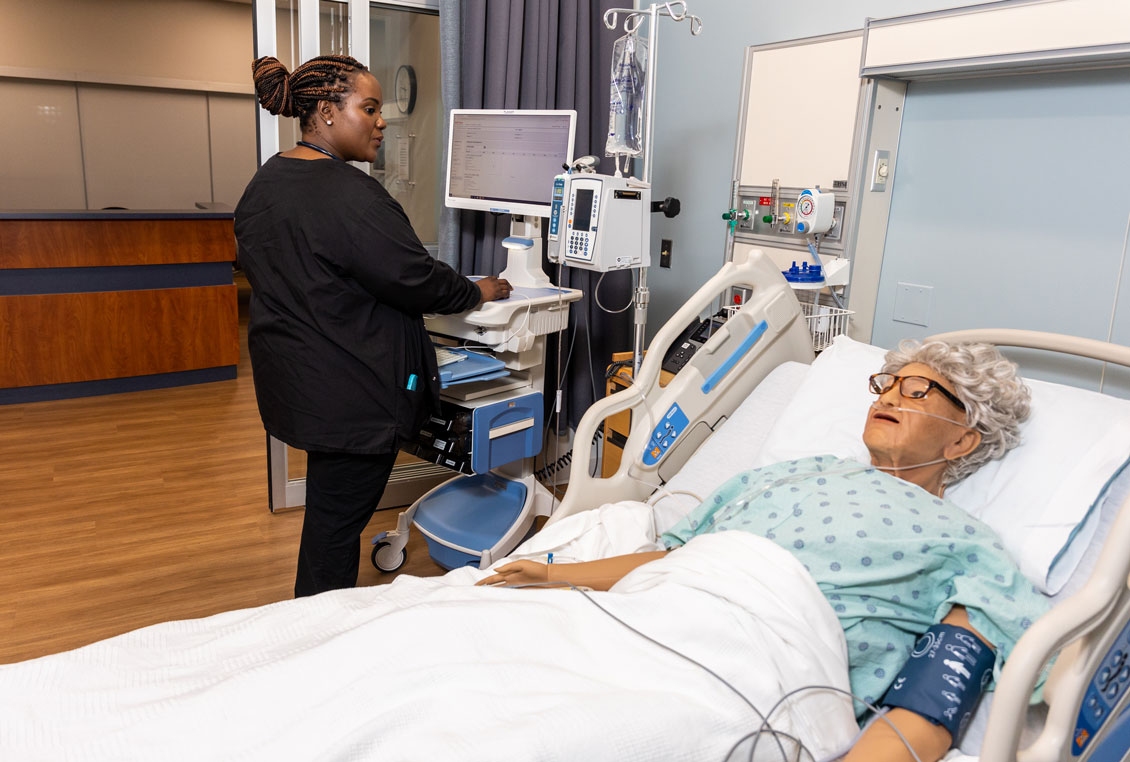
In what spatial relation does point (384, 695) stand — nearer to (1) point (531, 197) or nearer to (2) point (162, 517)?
(1) point (531, 197)

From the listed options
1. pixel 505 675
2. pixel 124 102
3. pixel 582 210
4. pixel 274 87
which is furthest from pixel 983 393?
pixel 124 102

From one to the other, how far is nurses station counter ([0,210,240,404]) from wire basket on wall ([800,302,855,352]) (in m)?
3.20

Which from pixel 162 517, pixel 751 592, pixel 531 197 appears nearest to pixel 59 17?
pixel 162 517

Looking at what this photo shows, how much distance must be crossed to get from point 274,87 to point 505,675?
5.09ft

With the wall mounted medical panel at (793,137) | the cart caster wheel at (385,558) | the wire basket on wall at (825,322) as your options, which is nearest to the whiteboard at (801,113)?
the wall mounted medical panel at (793,137)

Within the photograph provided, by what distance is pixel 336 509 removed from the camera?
Result: 1934 millimetres

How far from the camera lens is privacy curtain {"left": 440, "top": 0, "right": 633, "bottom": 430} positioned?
273 centimetres

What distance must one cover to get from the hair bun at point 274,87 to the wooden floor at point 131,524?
138 centimetres

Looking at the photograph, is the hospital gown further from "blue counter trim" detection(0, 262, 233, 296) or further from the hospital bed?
"blue counter trim" detection(0, 262, 233, 296)

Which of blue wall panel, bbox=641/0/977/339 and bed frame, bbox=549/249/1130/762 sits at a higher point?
blue wall panel, bbox=641/0/977/339

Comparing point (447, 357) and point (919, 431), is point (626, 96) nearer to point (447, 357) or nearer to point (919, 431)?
point (447, 357)

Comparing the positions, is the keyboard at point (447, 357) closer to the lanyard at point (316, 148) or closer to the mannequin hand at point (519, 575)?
Result: the lanyard at point (316, 148)

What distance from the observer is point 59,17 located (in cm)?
612

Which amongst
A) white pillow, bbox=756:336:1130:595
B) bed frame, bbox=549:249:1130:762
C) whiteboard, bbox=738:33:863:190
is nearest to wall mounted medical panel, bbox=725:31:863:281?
whiteboard, bbox=738:33:863:190
